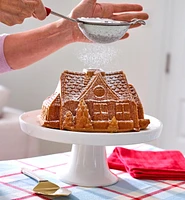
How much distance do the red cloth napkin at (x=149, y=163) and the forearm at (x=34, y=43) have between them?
1.17 feet

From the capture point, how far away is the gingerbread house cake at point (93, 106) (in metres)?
1.18

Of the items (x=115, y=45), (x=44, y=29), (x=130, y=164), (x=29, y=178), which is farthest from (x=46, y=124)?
(x=115, y=45)

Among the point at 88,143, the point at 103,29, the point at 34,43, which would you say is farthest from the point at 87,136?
the point at 34,43

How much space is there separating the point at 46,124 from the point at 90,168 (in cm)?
16

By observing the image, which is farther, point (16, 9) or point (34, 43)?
point (34, 43)

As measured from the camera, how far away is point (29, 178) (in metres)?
1.20

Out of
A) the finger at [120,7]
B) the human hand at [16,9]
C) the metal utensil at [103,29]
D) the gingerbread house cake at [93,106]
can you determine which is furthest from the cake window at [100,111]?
the finger at [120,7]

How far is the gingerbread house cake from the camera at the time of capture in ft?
3.87

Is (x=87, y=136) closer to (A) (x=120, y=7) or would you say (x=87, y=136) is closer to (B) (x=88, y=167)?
(B) (x=88, y=167)

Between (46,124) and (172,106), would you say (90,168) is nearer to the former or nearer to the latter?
(46,124)

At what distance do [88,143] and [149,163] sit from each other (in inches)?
11.1

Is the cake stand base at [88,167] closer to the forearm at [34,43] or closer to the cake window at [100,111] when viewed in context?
the cake window at [100,111]

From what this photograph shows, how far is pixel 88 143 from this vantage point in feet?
3.60

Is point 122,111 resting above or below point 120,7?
below
